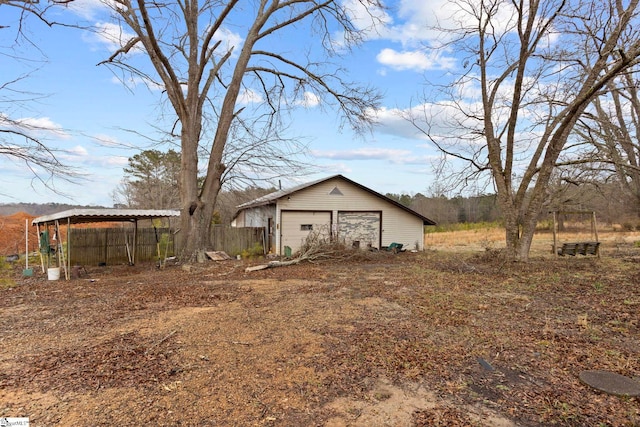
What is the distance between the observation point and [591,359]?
4098 millimetres

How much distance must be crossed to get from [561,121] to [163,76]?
13.5m

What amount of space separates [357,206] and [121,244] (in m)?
10.3

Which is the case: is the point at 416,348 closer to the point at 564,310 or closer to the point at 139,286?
the point at 564,310

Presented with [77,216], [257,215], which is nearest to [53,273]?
[77,216]

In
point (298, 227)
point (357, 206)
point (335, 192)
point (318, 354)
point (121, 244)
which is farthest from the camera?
point (357, 206)

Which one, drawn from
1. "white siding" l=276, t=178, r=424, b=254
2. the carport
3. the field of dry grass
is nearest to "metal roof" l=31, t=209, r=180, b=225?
the carport

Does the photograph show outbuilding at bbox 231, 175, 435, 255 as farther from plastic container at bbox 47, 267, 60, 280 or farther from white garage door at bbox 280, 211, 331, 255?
plastic container at bbox 47, 267, 60, 280

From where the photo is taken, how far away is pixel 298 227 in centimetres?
1583

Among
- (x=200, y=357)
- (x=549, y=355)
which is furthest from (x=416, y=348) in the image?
(x=200, y=357)

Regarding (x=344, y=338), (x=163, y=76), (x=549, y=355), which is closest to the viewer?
(x=549, y=355)

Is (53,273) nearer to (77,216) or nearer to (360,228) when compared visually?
(77,216)

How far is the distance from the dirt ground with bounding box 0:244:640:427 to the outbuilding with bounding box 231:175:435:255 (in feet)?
24.4

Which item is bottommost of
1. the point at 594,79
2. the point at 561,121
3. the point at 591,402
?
the point at 591,402

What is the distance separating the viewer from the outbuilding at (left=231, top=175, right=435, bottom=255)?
615 inches
